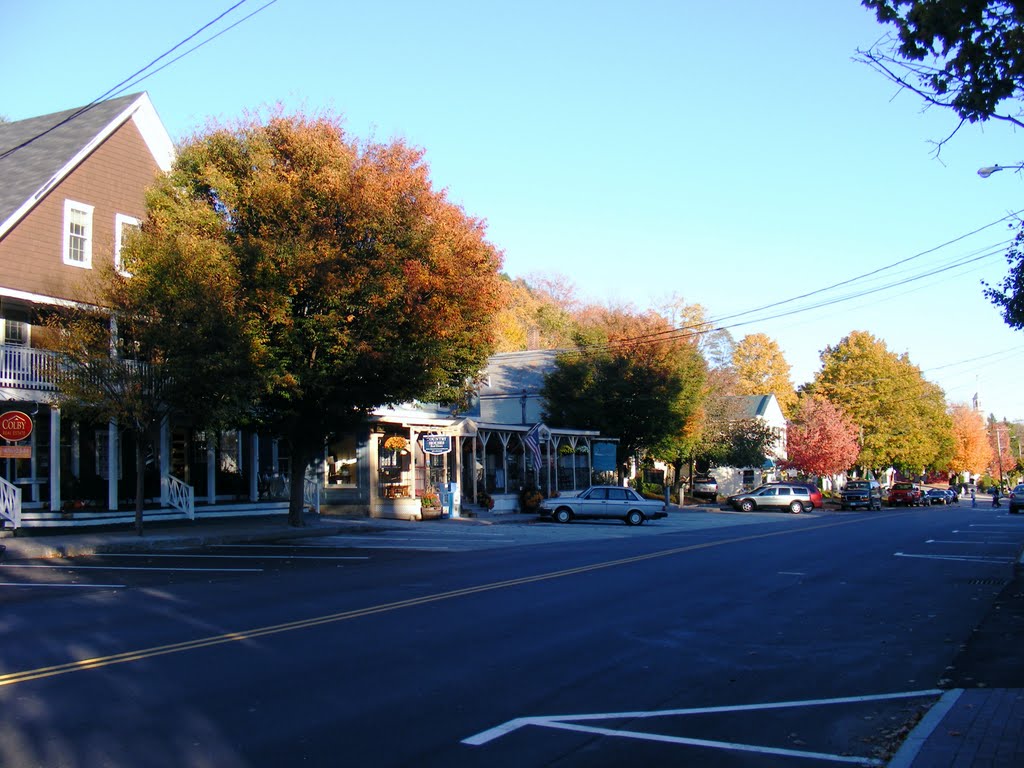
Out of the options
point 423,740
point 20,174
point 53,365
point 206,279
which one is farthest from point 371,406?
point 423,740

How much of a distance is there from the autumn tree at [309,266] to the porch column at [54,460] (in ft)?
14.2

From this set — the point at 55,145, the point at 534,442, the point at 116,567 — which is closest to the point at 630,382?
the point at 534,442

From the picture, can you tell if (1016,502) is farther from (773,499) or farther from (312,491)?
(312,491)

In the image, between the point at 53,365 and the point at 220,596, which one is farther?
the point at 53,365

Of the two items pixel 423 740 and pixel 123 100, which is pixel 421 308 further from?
pixel 423 740

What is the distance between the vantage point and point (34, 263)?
A: 24828 millimetres

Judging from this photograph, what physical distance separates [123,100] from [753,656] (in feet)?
83.8

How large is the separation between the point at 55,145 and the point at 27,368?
7193 millimetres

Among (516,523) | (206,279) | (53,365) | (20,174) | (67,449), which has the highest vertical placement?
(20,174)

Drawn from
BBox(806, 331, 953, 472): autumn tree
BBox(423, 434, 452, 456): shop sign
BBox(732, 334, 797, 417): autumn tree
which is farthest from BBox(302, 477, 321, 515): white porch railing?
BBox(732, 334, 797, 417): autumn tree

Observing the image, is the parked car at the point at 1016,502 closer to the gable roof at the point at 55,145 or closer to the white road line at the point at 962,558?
the white road line at the point at 962,558

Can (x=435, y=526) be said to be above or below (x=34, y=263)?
below

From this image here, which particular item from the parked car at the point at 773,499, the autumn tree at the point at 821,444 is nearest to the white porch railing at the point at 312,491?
the parked car at the point at 773,499

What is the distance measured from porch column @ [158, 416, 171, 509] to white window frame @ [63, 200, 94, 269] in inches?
196
